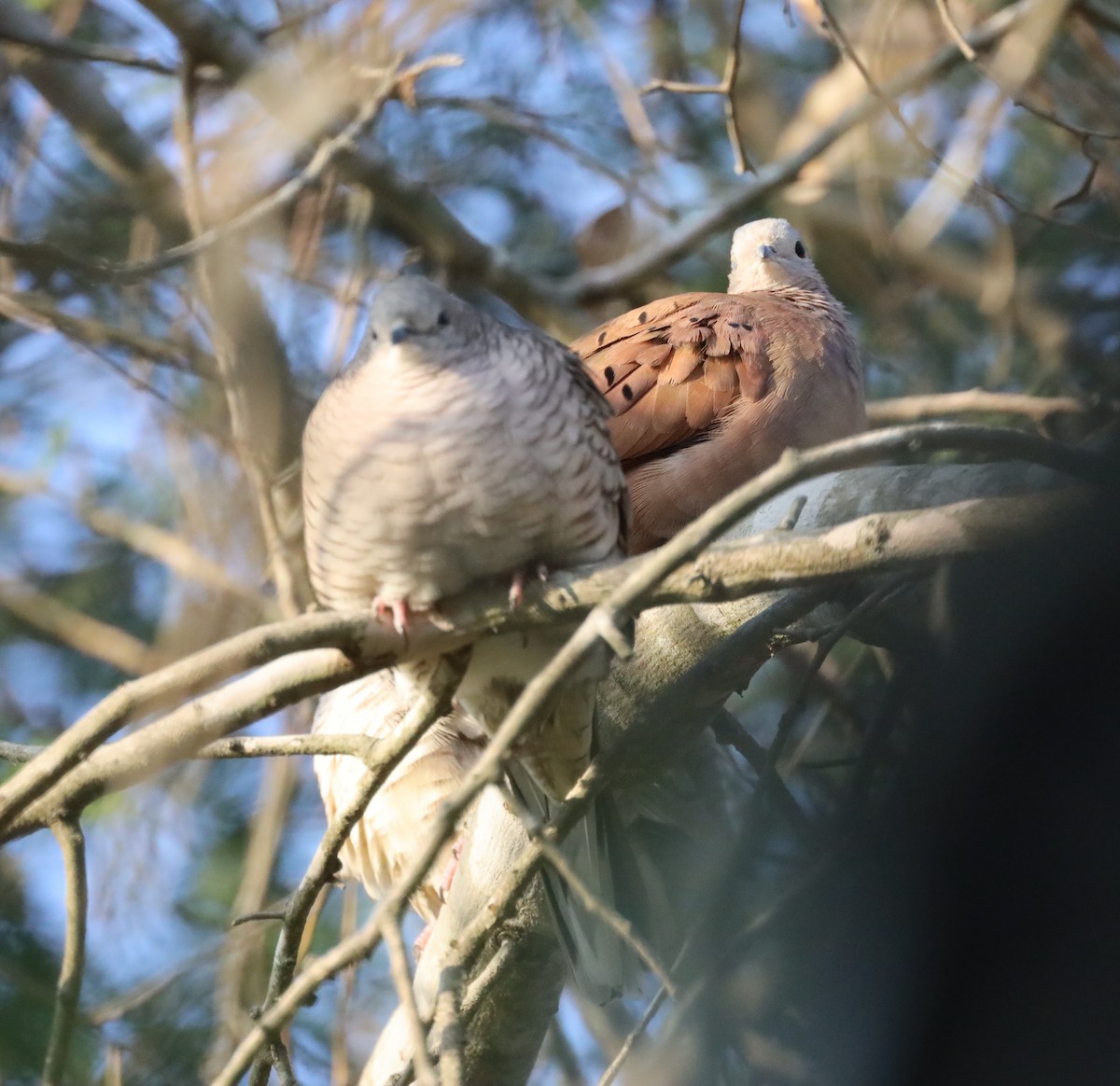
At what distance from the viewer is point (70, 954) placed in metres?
2.17

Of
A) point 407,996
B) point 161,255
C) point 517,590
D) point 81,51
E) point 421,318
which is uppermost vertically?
point 81,51

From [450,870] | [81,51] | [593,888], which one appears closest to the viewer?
[593,888]

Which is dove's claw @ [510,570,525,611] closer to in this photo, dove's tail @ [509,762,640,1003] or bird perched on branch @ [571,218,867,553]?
dove's tail @ [509,762,640,1003]

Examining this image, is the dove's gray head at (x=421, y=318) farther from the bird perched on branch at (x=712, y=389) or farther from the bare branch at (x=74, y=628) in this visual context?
the bare branch at (x=74, y=628)

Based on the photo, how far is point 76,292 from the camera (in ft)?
16.6

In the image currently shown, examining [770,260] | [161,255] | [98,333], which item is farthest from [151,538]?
[770,260]

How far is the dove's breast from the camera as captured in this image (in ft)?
8.21

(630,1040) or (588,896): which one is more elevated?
(588,896)

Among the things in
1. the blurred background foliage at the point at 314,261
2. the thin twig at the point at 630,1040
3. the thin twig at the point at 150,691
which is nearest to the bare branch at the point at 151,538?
the blurred background foliage at the point at 314,261

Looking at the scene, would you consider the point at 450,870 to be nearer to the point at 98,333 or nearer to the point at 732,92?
the point at 98,333

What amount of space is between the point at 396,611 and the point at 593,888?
1058mm

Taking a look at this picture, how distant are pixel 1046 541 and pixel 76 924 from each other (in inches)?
60.8

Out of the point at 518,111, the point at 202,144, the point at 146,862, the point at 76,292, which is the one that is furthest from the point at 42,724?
the point at 518,111

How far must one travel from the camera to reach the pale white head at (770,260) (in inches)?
179
